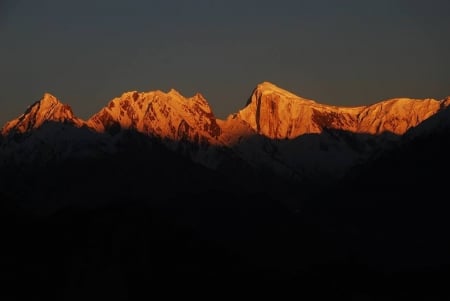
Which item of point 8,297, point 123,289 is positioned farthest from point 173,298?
point 8,297

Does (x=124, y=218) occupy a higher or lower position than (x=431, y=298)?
higher

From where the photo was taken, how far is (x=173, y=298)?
595ft

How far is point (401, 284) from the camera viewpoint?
19150 cm

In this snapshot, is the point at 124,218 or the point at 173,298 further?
the point at 124,218

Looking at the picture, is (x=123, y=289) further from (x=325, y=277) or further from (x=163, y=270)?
(x=325, y=277)

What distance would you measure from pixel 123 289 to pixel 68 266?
1021 centimetres

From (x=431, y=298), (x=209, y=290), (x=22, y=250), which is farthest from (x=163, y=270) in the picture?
(x=431, y=298)

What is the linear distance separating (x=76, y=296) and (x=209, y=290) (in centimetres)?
1543

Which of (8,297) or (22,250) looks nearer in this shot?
(8,297)

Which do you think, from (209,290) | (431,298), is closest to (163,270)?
(209,290)

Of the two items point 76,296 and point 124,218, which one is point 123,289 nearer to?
point 76,296

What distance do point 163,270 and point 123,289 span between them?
27.0 ft

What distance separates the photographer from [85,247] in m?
193

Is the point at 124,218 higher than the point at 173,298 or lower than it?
higher
